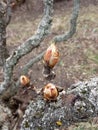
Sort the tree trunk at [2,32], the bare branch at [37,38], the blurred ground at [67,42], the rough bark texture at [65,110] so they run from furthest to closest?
the blurred ground at [67,42] < the tree trunk at [2,32] < the bare branch at [37,38] < the rough bark texture at [65,110]

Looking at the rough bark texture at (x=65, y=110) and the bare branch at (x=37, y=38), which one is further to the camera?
the bare branch at (x=37, y=38)

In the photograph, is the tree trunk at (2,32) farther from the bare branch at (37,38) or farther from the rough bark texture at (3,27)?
the bare branch at (37,38)

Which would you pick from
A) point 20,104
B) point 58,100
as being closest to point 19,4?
point 20,104

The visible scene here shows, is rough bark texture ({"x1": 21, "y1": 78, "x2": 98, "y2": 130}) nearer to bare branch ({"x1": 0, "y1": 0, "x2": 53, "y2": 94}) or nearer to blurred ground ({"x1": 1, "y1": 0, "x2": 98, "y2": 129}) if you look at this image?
bare branch ({"x1": 0, "y1": 0, "x2": 53, "y2": 94})

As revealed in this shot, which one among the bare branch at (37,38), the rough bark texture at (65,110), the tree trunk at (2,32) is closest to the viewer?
the rough bark texture at (65,110)

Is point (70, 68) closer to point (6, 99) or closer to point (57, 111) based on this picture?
point (6, 99)

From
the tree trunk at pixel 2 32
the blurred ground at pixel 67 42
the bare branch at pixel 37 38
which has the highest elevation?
the bare branch at pixel 37 38

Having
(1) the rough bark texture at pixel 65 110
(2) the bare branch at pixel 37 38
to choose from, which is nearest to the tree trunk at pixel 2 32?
(2) the bare branch at pixel 37 38
